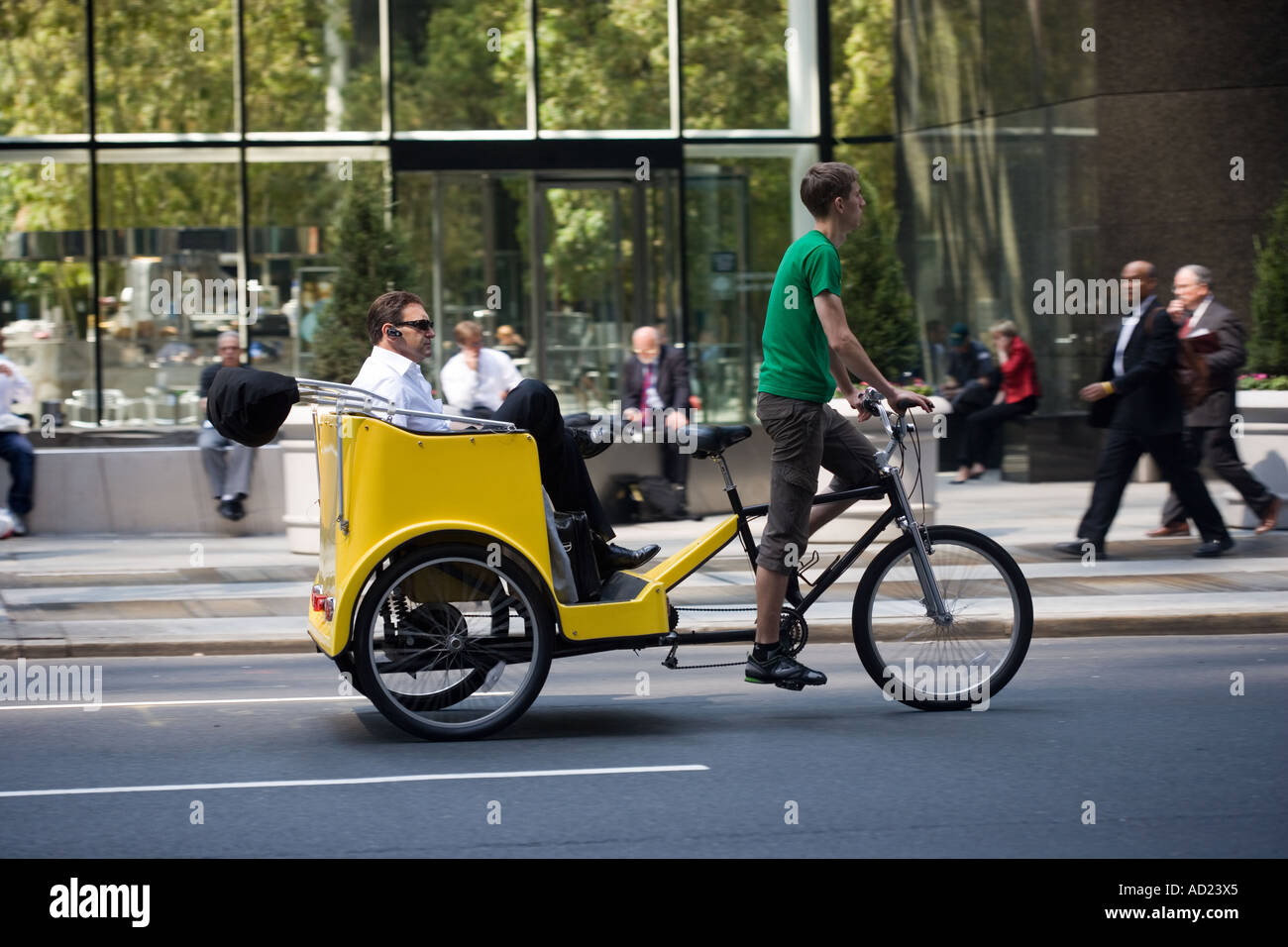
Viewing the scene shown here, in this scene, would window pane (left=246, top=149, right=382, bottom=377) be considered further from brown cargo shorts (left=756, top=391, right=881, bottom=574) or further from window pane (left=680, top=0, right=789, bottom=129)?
brown cargo shorts (left=756, top=391, right=881, bottom=574)

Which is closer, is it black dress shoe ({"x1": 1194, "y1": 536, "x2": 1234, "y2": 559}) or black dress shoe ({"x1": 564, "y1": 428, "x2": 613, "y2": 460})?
black dress shoe ({"x1": 564, "y1": 428, "x2": 613, "y2": 460})

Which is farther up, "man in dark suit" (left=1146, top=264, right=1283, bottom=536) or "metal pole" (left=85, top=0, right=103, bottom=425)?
"metal pole" (left=85, top=0, right=103, bottom=425)

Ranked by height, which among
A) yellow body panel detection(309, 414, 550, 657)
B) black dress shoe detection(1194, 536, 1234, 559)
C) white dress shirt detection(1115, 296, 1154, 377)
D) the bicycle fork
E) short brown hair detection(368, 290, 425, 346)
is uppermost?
white dress shirt detection(1115, 296, 1154, 377)

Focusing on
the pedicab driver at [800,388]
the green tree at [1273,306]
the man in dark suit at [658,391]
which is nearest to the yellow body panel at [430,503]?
the pedicab driver at [800,388]

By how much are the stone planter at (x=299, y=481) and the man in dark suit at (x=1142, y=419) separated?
5524mm

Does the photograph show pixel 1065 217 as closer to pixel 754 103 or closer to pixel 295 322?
pixel 754 103

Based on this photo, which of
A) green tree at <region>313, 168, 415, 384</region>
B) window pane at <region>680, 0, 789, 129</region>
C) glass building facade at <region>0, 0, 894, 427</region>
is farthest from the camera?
window pane at <region>680, 0, 789, 129</region>

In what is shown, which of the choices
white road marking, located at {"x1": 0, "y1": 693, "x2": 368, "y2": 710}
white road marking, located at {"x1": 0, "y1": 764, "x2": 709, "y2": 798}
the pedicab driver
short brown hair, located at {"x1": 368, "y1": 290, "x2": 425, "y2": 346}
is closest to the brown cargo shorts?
the pedicab driver

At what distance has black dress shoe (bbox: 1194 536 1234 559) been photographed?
37.8ft

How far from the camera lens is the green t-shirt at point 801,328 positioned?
660cm

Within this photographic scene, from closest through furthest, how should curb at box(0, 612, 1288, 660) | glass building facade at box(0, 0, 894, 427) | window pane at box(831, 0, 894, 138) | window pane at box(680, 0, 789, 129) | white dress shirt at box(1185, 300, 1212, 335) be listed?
curb at box(0, 612, 1288, 660) → white dress shirt at box(1185, 300, 1212, 335) → glass building facade at box(0, 0, 894, 427) → window pane at box(680, 0, 789, 129) → window pane at box(831, 0, 894, 138)

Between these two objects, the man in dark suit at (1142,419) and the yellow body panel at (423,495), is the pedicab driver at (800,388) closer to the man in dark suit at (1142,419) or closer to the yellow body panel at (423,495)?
the yellow body panel at (423,495)

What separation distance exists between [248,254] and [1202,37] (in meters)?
9.95
